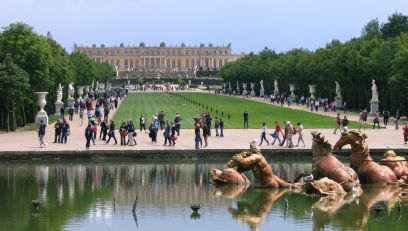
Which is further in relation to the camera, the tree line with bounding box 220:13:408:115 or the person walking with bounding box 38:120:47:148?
the tree line with bounding box 220:13:408:115

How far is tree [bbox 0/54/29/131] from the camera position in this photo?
177ft

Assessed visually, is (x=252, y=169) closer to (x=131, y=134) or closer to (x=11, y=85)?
(x=131, y=134)

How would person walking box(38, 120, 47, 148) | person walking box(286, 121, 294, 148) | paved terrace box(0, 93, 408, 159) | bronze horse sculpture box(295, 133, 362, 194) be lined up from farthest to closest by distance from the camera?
person walking box(286, 121, 294, 148) < person walking box(38, 120, 47, 148) < paved terrace box(0, 93, 408, 159) < bronze horse sculpture box(295, 133, 362, 194)

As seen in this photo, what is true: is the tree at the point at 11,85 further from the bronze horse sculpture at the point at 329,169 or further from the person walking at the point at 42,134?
the bronze horse sculpture at the point at 329,169

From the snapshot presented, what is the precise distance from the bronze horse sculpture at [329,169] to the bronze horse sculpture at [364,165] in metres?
0.90

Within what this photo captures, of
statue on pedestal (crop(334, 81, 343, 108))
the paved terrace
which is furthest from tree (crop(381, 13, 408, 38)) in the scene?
the paved terrace

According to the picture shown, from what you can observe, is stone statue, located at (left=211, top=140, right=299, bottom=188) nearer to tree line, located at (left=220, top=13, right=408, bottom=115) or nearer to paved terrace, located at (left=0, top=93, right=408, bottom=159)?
paved terrace, located at (left=0, top=93, right=408, bottom=159)

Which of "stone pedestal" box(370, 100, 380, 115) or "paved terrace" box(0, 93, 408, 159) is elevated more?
"stone pedestal" box(370, 100, 380, 115)

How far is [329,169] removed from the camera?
98.1 feet

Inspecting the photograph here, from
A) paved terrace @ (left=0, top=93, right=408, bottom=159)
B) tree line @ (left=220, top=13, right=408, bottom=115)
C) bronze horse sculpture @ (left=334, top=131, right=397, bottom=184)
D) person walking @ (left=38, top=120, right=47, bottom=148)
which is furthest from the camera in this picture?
tree line @ (left=220, top=13, right=408, bottom=115)

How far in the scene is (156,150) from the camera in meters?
41.8

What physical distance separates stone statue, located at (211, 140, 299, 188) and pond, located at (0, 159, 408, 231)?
1.56 feet

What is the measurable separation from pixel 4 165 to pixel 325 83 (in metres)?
64.4

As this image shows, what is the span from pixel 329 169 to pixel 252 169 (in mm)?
2630
